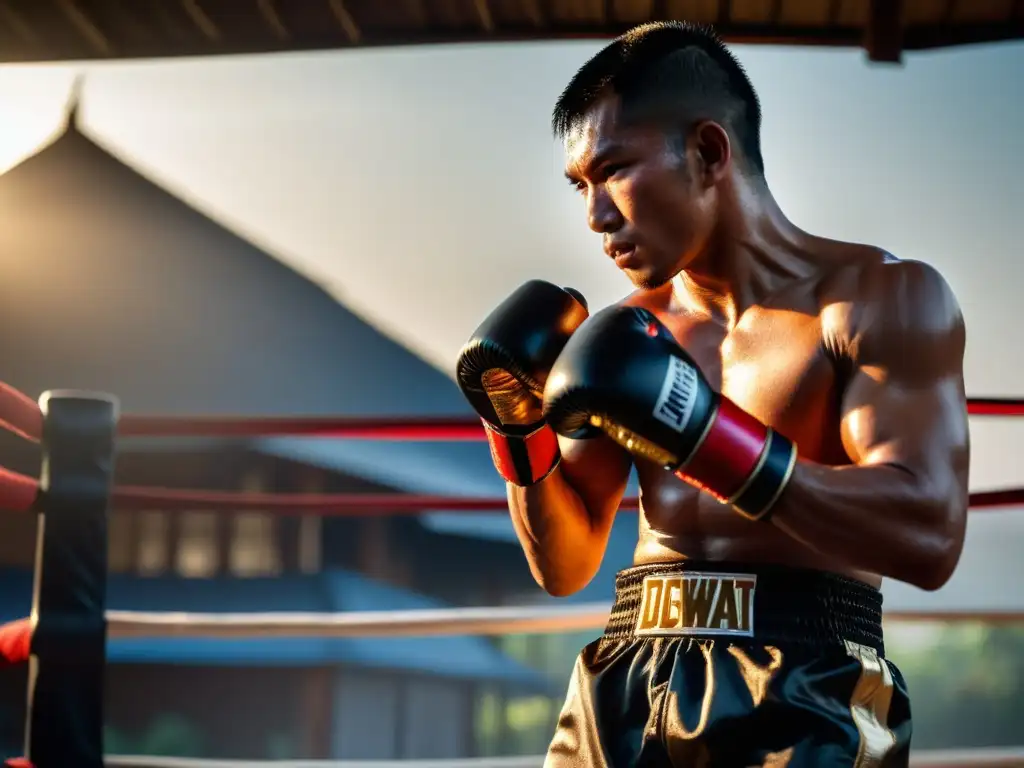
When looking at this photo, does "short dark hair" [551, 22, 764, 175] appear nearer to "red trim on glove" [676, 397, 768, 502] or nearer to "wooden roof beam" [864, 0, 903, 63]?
"red trim on glove" [676, 397, 768, 502]

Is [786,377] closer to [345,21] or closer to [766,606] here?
[766,606]

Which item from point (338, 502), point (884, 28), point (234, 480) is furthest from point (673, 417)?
point (234, 480)

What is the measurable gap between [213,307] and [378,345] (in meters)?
1.91

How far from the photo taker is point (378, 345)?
43.4 feet

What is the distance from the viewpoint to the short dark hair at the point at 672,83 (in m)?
0.98

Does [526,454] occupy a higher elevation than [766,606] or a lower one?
higher

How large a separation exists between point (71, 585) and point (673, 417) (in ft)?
3.56

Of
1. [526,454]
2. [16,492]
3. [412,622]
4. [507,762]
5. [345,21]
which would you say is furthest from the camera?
[345,21]

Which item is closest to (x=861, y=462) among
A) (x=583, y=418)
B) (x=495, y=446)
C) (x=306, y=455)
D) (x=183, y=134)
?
(x=583, y=418)

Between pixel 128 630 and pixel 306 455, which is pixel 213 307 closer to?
pixel 306 455

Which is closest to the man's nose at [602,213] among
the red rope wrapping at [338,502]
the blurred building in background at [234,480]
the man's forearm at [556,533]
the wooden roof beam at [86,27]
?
the man's forearm at [556,533]

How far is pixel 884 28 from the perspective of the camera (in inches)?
143

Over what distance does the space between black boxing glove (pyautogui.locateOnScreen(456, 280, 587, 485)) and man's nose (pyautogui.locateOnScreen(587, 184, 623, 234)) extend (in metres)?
0.08

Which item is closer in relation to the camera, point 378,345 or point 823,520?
point 823,520
